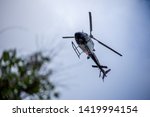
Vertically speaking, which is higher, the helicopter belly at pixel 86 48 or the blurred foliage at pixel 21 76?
the blurred foliage at pixel 21 76

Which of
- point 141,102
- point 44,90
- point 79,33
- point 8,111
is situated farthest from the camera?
point 79,33

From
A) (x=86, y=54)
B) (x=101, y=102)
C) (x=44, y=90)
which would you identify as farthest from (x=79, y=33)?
(x=44, y=90)

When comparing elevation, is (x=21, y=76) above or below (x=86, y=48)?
above

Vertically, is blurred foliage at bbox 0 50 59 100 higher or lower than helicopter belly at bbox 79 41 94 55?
higher

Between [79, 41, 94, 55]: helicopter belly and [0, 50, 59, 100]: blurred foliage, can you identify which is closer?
[0, 50, 59, 100]: blurred foliage

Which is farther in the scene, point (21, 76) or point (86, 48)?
point (86, 48)

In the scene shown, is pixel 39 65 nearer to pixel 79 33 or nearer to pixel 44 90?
pixel 44 90

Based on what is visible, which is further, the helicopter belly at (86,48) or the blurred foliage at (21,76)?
the helicopter belly at (86,48)

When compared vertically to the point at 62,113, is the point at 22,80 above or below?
above

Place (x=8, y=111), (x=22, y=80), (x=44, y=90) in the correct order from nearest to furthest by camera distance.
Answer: (x=22, y=80), (x=44, y=90), (x=8, y=111)

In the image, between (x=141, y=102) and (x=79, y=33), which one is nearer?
(x=141, y=102)
